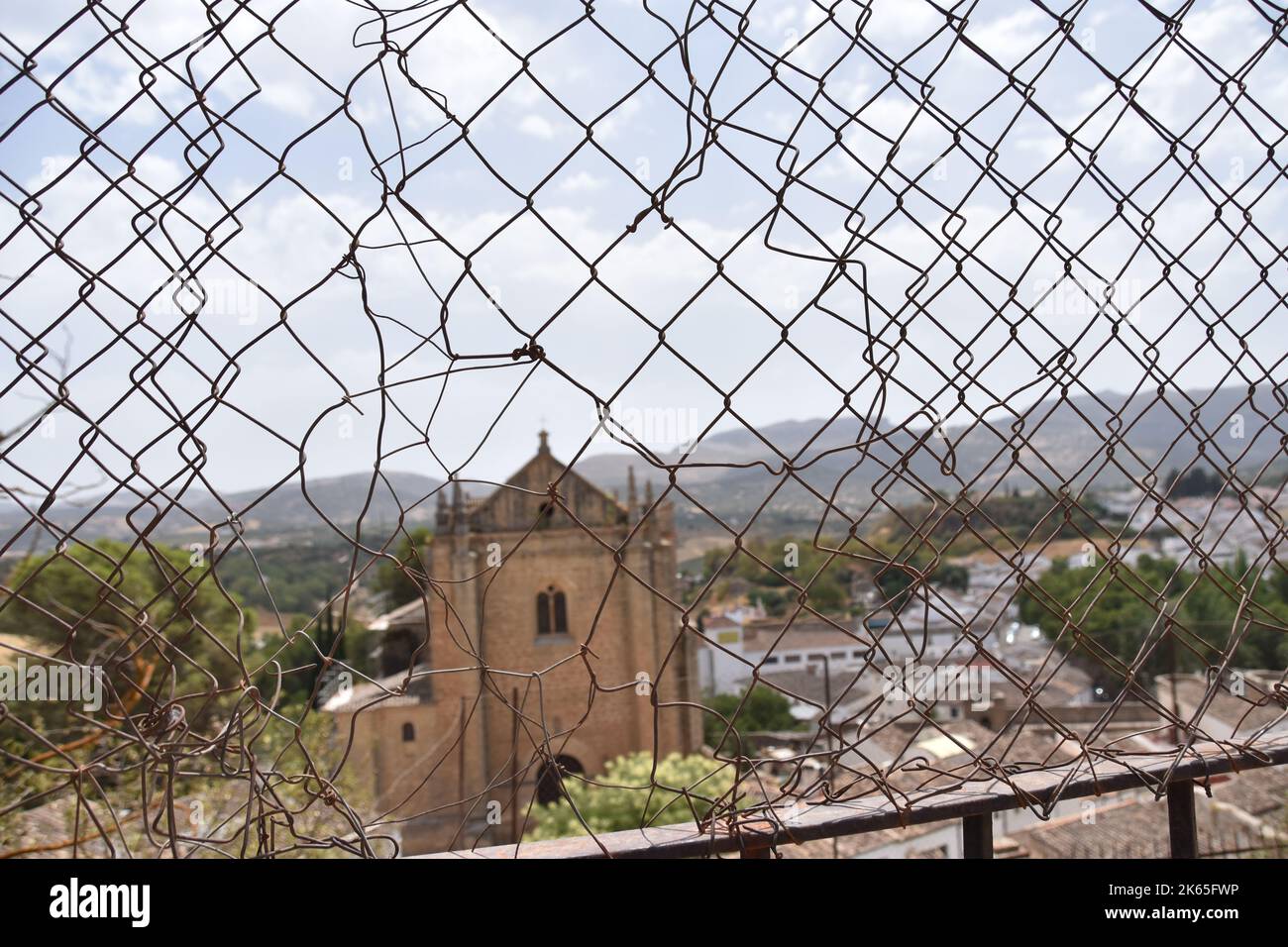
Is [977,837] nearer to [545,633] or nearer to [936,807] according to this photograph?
[936,807]

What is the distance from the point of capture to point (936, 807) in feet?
3.44

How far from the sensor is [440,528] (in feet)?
54.7

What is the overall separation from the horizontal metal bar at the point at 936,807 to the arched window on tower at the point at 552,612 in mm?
16447

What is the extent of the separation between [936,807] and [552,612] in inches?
657

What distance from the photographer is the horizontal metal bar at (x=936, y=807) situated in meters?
0.97

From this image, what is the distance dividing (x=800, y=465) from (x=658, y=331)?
0.68ft

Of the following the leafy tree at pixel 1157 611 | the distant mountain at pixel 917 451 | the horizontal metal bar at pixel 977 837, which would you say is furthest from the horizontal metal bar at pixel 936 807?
the distant mountain at pixel 917 451

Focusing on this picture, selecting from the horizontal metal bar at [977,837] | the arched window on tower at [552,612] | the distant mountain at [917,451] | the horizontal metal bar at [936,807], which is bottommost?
the horizontal metal bar at [977,837]

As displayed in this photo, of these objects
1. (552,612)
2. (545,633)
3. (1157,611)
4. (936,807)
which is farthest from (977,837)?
(545,633)

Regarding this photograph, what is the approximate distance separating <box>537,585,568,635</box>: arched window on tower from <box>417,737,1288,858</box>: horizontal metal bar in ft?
54.0

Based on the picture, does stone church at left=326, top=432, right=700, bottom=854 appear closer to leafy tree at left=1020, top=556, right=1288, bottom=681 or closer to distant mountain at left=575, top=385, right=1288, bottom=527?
leafy tree at left=1020, top=556, right=1288, bottom=681

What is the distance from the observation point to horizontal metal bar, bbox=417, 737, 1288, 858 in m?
0.97

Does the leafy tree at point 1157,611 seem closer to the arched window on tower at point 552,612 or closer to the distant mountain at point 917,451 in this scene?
the distant mountain at point 917,451

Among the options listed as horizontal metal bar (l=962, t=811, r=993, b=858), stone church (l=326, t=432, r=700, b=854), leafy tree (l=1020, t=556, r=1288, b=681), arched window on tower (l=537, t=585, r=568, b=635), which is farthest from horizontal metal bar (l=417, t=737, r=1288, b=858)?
arched window on tower (l=537, t=585, r=568, b=635)
